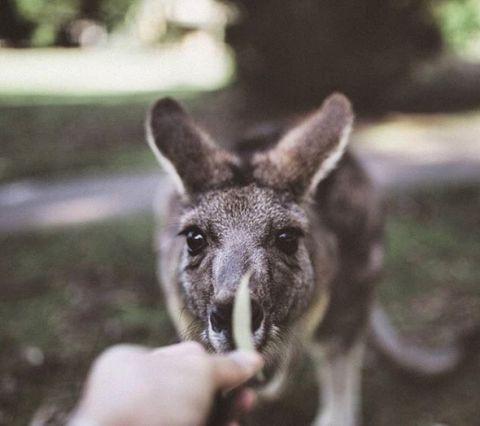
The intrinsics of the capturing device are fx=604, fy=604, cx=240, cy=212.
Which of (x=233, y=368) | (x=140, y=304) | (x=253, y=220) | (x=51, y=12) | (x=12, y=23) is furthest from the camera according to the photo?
(x=12, y=23)

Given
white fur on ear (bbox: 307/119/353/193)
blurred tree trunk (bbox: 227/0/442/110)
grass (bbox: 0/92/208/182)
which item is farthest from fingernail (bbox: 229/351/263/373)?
blurred tree trunk (bbox: 227/0/442/110)

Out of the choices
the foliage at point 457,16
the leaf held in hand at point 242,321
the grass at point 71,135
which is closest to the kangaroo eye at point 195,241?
the leaf held in hand at point 242,321

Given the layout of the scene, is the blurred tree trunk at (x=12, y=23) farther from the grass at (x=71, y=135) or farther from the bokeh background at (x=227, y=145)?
the grass at (x=71, y=135)

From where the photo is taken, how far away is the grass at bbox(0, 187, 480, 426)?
3209 millimetres

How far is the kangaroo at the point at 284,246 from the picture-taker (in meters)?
1.88

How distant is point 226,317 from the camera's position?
1621 millimetres

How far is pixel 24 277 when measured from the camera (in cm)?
451

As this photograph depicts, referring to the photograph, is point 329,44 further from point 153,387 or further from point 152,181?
point 153,387

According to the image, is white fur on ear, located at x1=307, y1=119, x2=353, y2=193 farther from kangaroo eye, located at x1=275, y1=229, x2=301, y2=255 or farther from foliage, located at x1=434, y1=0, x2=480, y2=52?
foliage, located at x1=434, y1=0, x2=480, y2=52

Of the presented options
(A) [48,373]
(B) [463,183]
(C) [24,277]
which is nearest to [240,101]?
(B) [463,183]

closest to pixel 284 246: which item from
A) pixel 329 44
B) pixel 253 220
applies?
pixel 253 220

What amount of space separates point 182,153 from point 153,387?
1.35 m

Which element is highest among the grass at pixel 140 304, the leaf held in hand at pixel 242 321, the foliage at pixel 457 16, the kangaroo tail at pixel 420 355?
the leaf held in hand at pixel 242 321

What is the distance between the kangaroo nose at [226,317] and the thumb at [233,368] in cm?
35
